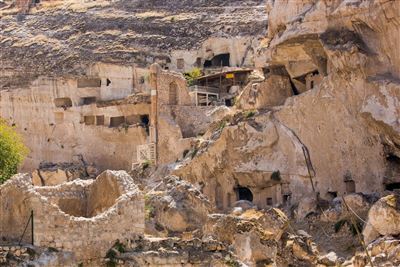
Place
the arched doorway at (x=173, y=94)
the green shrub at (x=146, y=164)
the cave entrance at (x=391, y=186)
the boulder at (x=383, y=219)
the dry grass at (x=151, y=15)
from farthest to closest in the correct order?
the dry grass at (x=151, y=15)
the arched doorway at (x=173, y=94)
the green shrub at (x=146, y=164)
the cave entrance at (x=391, y=186)
the boulder at (x=383, y=219)

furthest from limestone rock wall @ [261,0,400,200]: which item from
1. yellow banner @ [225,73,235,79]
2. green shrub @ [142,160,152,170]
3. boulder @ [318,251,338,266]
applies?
yellow banner @ [225,73,235,79]

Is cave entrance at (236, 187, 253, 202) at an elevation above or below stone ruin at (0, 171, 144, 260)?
below

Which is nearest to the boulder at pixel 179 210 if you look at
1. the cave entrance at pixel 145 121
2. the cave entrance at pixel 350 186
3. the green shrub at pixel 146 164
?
the cave entrance at pixel 350 186

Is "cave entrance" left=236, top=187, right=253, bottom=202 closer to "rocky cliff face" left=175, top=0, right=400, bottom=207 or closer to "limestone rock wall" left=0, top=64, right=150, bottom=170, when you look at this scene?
"rocky cliff face" left=175, top=0, right=400, bottom=207

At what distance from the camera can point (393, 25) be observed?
127 ft

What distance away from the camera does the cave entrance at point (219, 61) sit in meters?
64.8

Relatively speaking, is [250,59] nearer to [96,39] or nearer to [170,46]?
[170,46]

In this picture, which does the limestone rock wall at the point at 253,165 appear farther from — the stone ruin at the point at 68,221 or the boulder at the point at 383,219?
the stone ruin at the point at 68,221

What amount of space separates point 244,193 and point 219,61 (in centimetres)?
2041

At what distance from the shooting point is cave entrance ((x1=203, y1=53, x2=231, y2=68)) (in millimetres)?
64812

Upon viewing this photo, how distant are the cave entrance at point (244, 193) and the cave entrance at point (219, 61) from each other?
19793 millimetres

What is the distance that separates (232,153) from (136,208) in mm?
28387

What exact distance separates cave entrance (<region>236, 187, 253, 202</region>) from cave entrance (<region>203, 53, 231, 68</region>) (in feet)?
64.9

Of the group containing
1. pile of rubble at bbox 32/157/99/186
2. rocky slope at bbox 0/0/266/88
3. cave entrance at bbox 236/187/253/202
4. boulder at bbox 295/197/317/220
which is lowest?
pile of rubble at bbox 32/157/99/186
